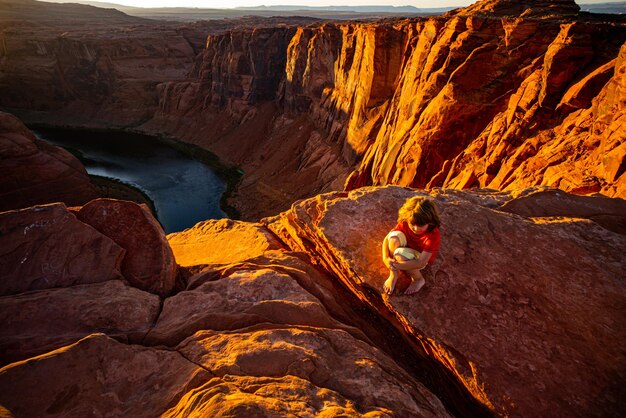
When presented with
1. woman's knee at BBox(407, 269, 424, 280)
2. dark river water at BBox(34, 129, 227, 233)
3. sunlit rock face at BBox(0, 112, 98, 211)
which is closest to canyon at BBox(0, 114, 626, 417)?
woman's knee at BBox(407, 269, 424, 280)

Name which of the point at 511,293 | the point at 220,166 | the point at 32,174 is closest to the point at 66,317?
the point at 511,293

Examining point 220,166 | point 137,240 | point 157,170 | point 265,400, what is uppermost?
point 265,400

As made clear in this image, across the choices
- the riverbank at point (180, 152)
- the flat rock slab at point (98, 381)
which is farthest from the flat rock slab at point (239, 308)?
the riverbank at point (180, 152)

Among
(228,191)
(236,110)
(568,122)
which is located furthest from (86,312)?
(236,110)

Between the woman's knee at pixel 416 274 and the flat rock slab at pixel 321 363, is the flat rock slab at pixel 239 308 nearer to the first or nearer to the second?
the flat rock slab at pixel 321 363

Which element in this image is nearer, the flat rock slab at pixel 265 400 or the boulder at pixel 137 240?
the flat rock slab at pixel 265 400

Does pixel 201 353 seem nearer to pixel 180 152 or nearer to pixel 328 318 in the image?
pixel 328 318

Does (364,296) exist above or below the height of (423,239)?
below
